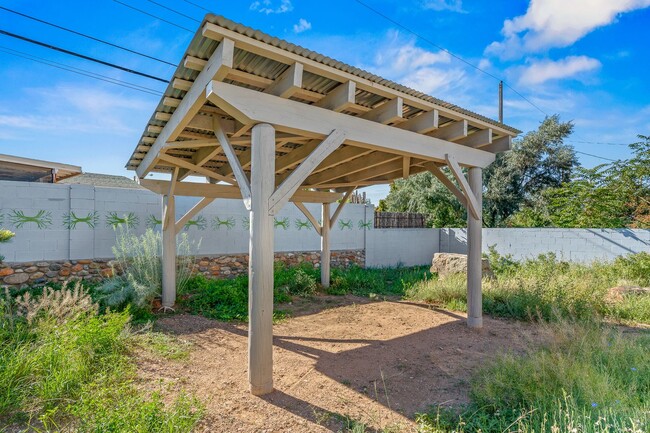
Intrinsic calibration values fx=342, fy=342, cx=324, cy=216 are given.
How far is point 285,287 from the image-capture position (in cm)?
696

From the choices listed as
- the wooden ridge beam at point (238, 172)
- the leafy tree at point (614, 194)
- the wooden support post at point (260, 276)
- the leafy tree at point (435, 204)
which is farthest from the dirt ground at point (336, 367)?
the leafy tree at point (435, 204)

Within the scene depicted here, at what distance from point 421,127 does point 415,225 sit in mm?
8434

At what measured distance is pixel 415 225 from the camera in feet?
40.0

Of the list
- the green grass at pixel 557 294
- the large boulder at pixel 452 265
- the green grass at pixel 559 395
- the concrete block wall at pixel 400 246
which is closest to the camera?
the green grass at pixel 559 395

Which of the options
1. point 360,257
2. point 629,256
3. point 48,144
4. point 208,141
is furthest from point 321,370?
point 48,144

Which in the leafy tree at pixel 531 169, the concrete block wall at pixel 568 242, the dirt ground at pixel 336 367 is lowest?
the dirt ground at pixel 336 367

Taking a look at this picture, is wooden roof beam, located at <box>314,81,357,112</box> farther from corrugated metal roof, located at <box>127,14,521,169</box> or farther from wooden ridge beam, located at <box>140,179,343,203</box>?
wooden ridge beam, located at <box>140,179,343,203</box>

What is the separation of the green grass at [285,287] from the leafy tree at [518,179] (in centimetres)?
596

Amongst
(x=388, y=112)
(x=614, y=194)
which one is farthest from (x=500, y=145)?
(x=614, y=194)

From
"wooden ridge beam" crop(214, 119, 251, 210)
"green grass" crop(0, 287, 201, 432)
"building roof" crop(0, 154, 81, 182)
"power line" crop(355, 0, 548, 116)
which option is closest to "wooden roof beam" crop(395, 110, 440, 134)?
"wooden ridge beam" crop(214, 119, 251, 210)

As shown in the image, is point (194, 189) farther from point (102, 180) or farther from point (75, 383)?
point (102, 180)

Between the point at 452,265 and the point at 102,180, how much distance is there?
11.8m

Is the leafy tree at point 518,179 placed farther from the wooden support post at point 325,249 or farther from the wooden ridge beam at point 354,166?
the wooden ridge beam at point 354,166

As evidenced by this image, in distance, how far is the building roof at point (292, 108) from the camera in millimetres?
2643
